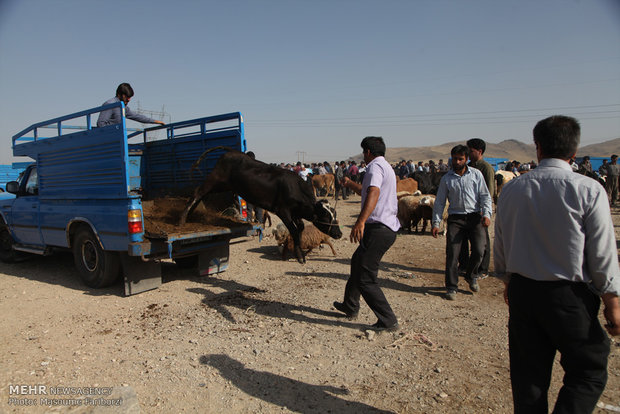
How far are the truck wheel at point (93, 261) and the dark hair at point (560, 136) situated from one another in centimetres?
576

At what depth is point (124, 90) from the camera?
6.89 metres

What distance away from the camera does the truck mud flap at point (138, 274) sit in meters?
5.73

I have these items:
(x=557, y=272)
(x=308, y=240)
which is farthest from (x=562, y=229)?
(x=308, y=240)

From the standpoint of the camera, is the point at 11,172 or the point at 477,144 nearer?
the point at 477,144

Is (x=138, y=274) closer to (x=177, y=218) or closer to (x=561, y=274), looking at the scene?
(x=177, y=218)

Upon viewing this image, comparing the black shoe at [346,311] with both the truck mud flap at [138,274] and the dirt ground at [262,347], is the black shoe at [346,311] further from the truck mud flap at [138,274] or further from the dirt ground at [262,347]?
the truck mud flap at [138,274]

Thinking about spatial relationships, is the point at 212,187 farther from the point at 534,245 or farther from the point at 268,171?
the point at 534,245

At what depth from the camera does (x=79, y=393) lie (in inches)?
129

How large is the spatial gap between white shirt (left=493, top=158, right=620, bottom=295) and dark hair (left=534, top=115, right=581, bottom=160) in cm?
5

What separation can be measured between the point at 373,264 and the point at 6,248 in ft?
27.1

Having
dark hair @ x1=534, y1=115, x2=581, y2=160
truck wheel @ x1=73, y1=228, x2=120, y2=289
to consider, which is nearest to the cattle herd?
truck wheel @ x1=73, y1=228, x2=120, y2=289

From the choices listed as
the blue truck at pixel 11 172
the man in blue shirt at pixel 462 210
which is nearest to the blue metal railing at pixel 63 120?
the man in blue shirt at pixel 462 210

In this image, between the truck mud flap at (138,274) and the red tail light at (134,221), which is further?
the truck mud flap at (138,274)

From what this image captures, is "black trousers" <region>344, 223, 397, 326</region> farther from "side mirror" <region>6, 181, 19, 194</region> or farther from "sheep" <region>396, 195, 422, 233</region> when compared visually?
"sheep" <region>396, 195, 422, 233</region>
